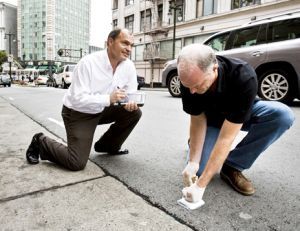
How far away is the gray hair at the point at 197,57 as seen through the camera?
1450 millimetres

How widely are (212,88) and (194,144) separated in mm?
440

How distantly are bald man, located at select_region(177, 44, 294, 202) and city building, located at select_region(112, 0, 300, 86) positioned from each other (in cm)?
1676

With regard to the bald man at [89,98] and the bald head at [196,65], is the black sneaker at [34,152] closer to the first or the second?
the bald man at [89,98]

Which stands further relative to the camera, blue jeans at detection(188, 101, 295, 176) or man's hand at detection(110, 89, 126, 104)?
man's hand at detection(110, 89, 126, 104)

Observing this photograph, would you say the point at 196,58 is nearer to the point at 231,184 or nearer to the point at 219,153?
the point at 219,153

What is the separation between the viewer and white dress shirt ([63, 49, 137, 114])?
2.29 m

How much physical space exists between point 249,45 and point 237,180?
16.9ft

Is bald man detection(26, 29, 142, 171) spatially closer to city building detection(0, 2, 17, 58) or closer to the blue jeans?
the blue jeans

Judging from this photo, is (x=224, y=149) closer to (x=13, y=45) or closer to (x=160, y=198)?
(x=160, y=198)

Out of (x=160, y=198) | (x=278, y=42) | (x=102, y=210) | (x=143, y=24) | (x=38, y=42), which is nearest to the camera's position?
(x=102, y=210)

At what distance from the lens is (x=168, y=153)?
286 cm

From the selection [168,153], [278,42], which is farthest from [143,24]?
[168,153]

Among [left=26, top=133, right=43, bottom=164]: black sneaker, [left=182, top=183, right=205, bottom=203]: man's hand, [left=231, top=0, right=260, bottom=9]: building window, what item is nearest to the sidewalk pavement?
[left=26, top=133, right=43, bottom=164]: black sneaker

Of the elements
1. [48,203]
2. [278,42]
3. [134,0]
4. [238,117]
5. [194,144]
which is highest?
[134,0]
